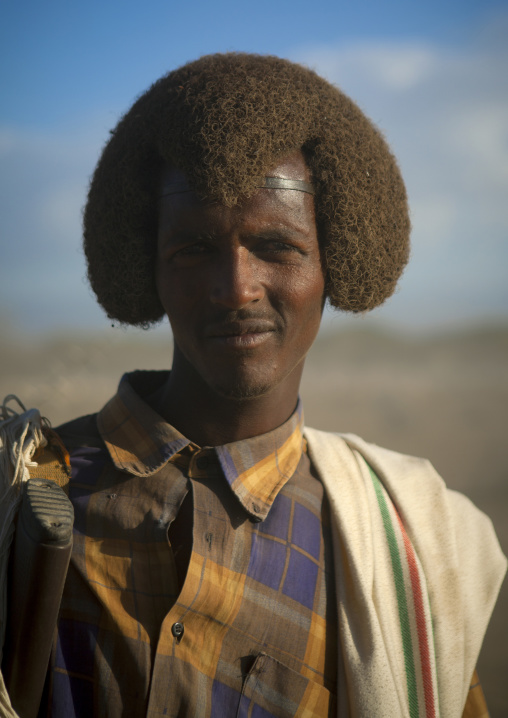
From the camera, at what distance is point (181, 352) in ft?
6.82

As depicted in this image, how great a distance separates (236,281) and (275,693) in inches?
42.3

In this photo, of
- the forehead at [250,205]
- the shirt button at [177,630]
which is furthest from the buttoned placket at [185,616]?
the forehead at [250,205]

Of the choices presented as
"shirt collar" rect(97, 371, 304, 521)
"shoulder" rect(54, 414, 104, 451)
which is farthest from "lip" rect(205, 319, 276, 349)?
"shoulder" rect(54, 414, 104, 451)

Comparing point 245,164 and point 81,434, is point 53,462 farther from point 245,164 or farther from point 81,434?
point 245,164

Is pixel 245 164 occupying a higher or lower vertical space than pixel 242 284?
higher

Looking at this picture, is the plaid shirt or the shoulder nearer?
the plaid shirt

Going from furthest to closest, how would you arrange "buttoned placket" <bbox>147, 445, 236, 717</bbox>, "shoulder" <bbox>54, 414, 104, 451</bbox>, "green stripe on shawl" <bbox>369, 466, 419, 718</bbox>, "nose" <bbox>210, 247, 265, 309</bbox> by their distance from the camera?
"shoulder" <bbox>54, 414, 104, 451</bbox> < "green stripe on shawl" <bbox>369, 466, 419, 718</bbox> < "nose" <bbox>210, 247, 265, 309</bbox> < "buttoned placket" <bbox>147, 445, 236, 717</bbox>

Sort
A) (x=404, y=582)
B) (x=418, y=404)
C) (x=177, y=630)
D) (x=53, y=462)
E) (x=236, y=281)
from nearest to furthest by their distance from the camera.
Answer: (x=177, y=630) → (x=236, y=281) → (x=53, y=462) → (x=404, y=582) → (x=418, y=404)

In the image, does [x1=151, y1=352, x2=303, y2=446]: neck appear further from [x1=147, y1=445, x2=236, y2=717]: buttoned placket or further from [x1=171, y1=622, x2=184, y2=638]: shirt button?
[x1=171, y1=622, x2=184, y2=638]: shirt button

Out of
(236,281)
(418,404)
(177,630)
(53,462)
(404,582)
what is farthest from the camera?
(418,404)

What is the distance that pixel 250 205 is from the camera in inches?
73.2

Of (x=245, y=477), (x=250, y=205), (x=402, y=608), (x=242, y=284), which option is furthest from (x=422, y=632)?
(x=250, y=205)

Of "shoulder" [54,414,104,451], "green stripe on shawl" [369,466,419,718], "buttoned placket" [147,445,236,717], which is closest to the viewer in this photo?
"buttoned placket" [147,445,236,717]

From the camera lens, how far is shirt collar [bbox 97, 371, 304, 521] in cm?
192
